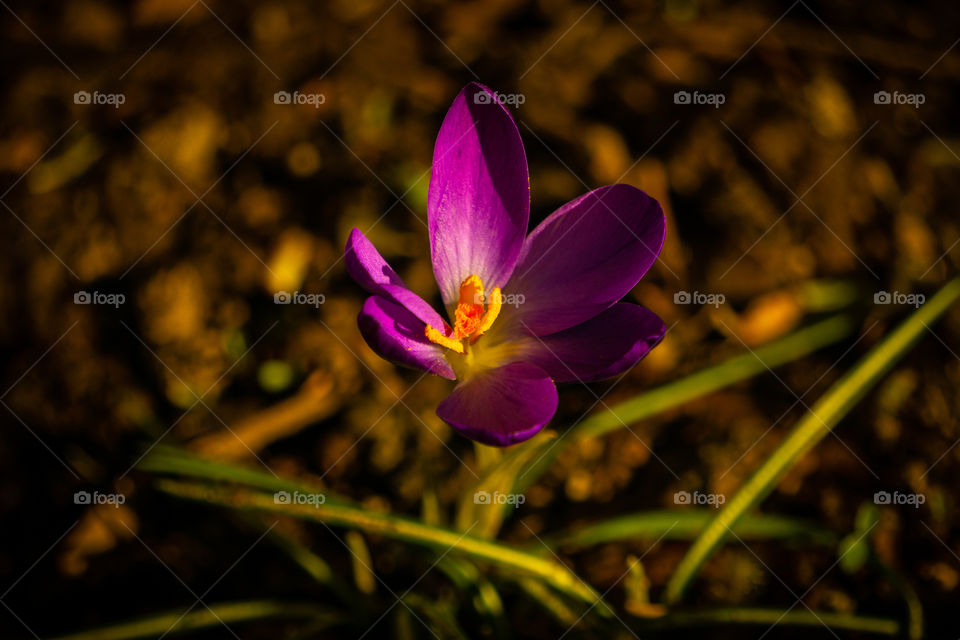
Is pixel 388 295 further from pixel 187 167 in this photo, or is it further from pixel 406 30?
pixel 406 30

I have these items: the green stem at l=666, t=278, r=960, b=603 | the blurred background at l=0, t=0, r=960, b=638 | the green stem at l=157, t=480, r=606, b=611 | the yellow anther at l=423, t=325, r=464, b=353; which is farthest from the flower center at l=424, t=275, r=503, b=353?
the green stem at l=666, t=278, r=960, b=603

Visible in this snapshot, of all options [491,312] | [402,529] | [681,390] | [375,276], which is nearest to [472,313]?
[491,312]

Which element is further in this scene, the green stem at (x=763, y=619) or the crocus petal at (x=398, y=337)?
the green stem at (x=763, y=619)

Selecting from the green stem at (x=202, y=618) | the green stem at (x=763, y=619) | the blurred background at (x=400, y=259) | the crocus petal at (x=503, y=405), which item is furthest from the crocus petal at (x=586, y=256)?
the green stem at (x=202, y=618)

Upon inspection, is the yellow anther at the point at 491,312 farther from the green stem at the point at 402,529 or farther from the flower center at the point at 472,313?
the green stem at the point at 402,529

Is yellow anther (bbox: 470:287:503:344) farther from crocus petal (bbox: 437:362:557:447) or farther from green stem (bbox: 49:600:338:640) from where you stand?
green stem (bbox: 49:600:338:640)

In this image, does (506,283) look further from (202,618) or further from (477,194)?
(202,618)
